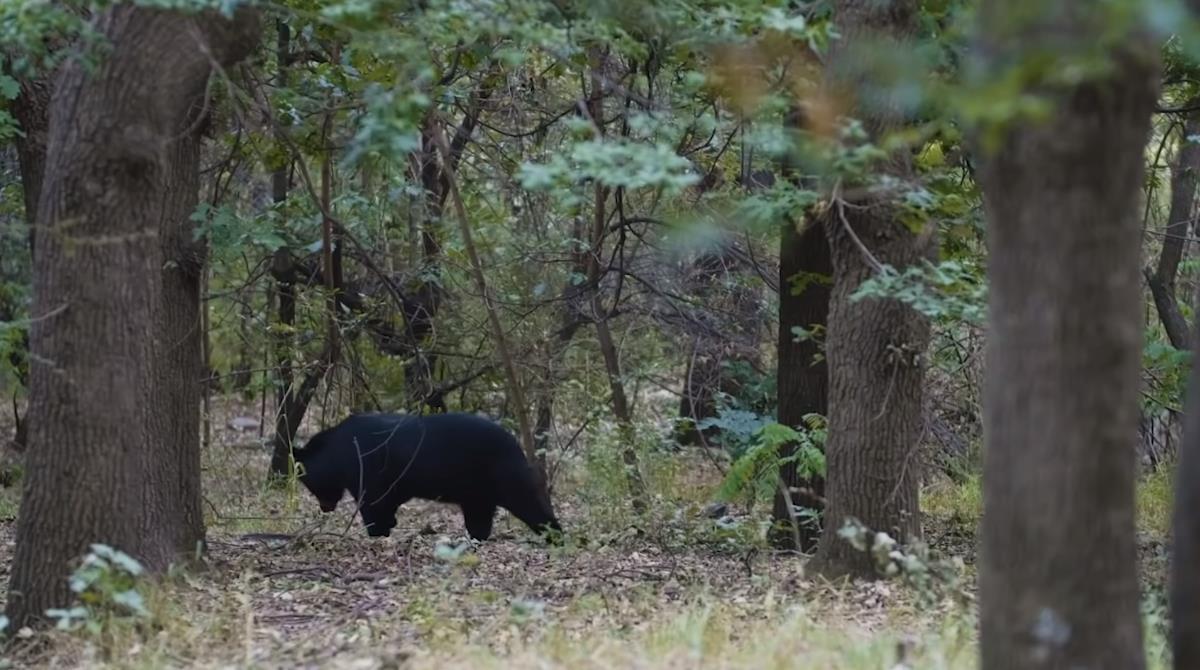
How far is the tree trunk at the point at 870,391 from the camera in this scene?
7.86 meters

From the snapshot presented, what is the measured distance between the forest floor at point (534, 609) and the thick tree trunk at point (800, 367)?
1.32ft

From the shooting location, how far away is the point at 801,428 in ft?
34.3

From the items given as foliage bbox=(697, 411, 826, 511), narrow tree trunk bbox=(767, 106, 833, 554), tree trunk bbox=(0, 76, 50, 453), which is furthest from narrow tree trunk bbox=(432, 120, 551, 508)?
tree trunk bbox=(0, 76, 50, 453)

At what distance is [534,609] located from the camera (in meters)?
6.61

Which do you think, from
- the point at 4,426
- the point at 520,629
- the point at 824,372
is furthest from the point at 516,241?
the point at 4,426

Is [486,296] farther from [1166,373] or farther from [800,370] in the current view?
[1166,373]

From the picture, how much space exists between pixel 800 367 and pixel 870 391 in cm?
268

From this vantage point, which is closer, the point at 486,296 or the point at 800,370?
the point at 486,296

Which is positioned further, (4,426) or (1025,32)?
(4,426)

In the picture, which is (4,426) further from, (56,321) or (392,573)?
(56,321)

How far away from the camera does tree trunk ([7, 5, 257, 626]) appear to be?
6.85 m

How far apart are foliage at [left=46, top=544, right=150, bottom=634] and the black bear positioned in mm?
5500

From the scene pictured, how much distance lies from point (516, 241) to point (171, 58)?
700cm

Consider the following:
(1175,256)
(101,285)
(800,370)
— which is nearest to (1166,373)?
(800,370)
